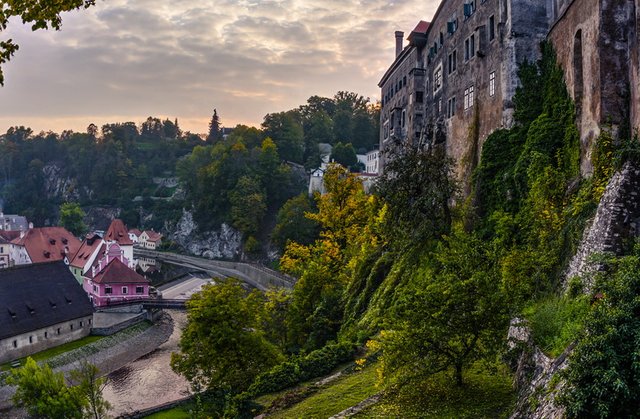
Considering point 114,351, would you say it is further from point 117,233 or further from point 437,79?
point 437,79

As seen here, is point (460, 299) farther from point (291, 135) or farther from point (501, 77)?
point (291, 135)

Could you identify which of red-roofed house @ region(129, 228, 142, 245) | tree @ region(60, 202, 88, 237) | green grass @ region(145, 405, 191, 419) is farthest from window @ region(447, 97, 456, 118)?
red-roofed house @ region(129, 228, 142, 245)

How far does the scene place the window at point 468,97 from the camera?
28.6 m

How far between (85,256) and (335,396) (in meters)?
51.3

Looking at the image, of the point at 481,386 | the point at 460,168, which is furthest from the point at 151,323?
the point at 481,386

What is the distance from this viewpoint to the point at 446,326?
42.4ft

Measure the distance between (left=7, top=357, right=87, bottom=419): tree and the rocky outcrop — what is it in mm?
18932

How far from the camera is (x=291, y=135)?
9856cm

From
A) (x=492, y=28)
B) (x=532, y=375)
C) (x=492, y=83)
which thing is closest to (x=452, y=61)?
(x=492, y=28)

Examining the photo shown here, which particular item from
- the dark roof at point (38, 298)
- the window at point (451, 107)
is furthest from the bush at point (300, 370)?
the dark roof at point (38, 298)

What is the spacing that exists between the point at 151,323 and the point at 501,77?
1498 inches

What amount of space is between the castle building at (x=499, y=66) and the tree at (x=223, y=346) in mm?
11323

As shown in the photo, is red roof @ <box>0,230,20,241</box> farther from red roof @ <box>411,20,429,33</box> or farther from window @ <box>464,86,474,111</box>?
window @ <box>464,86,474,111</box>

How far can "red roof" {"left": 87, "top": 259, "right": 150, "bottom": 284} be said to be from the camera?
52.9 meters
